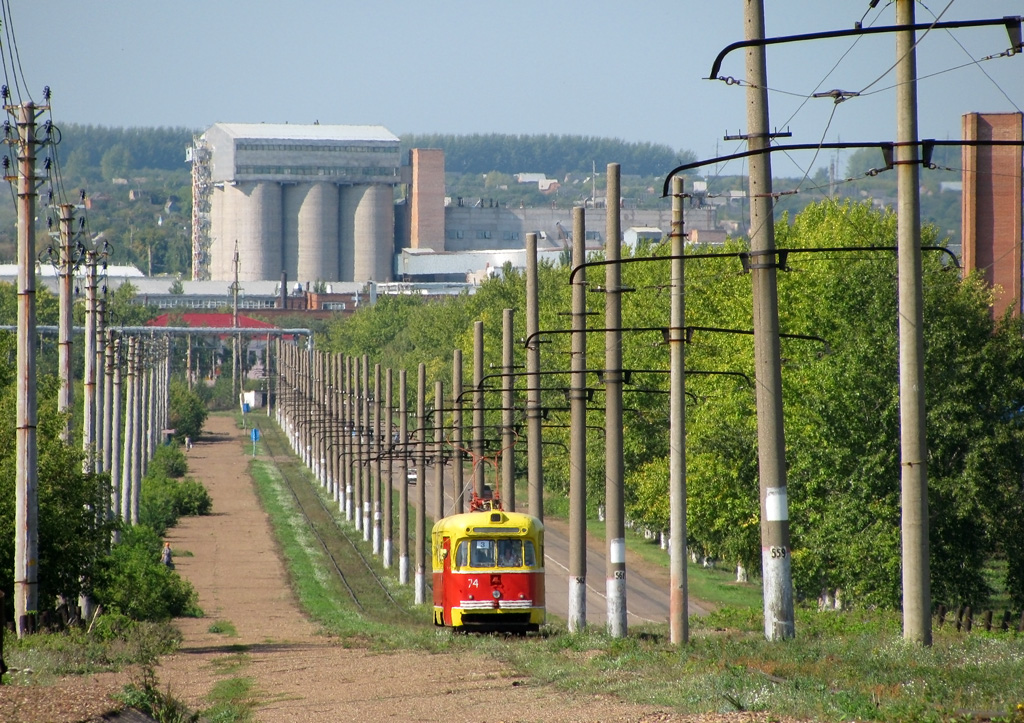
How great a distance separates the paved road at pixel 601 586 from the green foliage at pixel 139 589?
41.0 ft

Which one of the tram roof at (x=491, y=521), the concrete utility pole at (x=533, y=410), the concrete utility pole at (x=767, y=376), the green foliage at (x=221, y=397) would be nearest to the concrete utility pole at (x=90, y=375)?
the tram roof at (x=491, y=521)

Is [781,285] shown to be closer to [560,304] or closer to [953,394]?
[953,394]

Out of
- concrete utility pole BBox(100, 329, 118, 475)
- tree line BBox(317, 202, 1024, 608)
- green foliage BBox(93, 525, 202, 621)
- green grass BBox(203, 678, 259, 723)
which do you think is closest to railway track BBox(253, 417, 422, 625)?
green foliage BBox(93, 525, 202, 621)

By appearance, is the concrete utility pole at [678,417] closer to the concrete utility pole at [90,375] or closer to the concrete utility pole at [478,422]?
the concrete utility pole at [90,375]

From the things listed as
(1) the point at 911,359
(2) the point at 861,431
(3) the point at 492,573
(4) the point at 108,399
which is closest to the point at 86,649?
(3) the point at 492,573

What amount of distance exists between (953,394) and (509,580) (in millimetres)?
17584

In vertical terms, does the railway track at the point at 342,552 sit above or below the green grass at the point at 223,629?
below

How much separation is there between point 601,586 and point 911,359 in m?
42.6

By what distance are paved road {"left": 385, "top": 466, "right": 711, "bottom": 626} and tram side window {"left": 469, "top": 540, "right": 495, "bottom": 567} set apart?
40.3ft

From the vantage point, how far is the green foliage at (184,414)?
133m

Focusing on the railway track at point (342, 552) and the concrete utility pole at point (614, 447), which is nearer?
the concrete utility pole at point (614, 447)

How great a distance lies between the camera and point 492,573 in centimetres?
3497

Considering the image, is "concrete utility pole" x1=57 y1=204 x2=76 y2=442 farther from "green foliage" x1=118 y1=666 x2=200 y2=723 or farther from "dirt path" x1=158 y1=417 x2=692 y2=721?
"green foliage" x1=118 y1=666 x2=200 y2=723

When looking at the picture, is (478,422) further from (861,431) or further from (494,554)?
(494,554)
